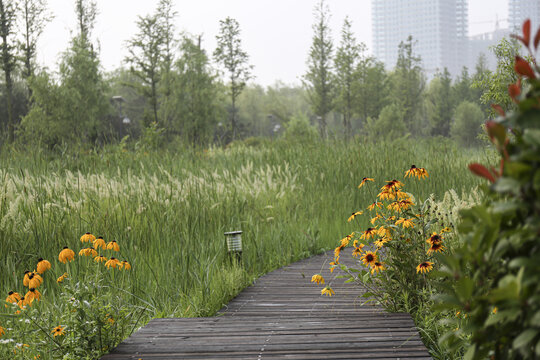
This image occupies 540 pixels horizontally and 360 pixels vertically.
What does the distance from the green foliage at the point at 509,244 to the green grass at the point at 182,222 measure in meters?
2.61

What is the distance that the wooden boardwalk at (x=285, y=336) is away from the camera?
2.40 meters

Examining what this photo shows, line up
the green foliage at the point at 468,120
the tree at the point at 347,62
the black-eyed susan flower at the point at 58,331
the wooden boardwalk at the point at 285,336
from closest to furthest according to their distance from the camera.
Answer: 1. the wooden boardwalk at the point at 285,336
2. the black-eyed susan flower at the point at 58,331
3. the tree at the point at 347,62
4. the green foliage at the point at 468,120

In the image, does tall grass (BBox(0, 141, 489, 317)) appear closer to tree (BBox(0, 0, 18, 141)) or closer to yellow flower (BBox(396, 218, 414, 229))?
yellow flower (BBox(396, 218, 414, 229))

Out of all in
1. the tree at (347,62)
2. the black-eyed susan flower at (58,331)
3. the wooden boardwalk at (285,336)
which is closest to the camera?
the wooden boardwalk at (285,336)

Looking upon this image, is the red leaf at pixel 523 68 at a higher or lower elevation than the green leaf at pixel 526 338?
higher

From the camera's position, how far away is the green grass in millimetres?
3945

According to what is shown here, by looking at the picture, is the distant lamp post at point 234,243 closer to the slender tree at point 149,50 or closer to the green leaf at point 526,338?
the green leaf at point 526,338

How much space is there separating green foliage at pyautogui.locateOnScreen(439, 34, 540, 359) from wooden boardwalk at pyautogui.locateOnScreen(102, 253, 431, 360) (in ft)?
4.11

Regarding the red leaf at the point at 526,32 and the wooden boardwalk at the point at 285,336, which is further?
the wooden boardwalk at the point at 285,336

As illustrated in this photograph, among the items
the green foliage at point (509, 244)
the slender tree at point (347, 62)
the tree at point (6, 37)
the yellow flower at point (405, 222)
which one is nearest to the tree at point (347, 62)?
the slender tree at point (347, 62)

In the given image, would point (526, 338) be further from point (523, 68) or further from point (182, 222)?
point (182, 222)

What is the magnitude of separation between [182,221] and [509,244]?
4.34m

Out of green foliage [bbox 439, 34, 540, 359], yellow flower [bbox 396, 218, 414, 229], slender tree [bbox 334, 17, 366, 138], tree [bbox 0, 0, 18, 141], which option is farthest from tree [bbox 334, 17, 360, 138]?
green foliage [bbox 439, 34, 540, 359]

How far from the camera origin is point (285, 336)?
104 inches
